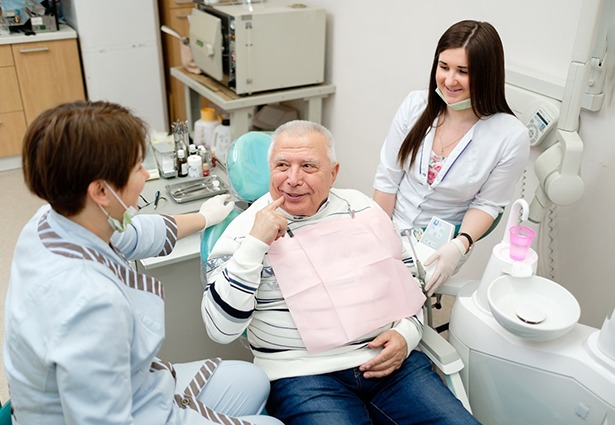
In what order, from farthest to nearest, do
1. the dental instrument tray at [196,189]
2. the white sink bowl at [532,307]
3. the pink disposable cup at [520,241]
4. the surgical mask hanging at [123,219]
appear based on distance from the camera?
1. the dental instrument tray at [196,189]
2. the pink disposable cup at [520,241]
3. the white sink bowl at [532,307]
4. the surgical mask hanging at [123,219]

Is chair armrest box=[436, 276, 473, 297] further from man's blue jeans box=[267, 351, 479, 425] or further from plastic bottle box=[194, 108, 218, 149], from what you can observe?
plastic bottle box=[194, 108, 218, 149]

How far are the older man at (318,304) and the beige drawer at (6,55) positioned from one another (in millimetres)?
2706

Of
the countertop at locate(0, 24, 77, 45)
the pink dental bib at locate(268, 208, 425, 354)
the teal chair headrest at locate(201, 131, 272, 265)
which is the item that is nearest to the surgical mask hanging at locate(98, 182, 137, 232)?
the pink dental bib at locate(268, 208, 425, 354)

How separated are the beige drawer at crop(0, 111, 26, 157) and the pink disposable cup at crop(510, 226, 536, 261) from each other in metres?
3.38

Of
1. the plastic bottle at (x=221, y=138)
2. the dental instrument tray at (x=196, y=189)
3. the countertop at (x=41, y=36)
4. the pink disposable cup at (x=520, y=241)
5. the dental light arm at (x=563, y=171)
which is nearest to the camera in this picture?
the pink disposable cup at (x=520, y=241)

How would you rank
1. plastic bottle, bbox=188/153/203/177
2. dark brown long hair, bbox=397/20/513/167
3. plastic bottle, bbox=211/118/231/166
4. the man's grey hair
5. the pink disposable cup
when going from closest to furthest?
1. the pink disposable cup
2. the man's grey hair
3. dark brown long hair, bbox=397/20/513/167
4. plastic bottle, bbox=188/153/203/177
5. plastic bottle, bbox=211/118/231/166

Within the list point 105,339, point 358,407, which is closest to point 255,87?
point 358,407

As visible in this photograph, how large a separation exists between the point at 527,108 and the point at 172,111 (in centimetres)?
290

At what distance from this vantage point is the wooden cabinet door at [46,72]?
362cm

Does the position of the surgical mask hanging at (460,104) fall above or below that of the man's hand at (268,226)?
above

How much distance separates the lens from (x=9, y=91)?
3643 mm

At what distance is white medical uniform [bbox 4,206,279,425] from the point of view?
39.8 inches

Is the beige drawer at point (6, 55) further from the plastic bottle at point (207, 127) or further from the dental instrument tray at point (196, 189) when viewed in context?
the dental instrument tray at point (196, 189)

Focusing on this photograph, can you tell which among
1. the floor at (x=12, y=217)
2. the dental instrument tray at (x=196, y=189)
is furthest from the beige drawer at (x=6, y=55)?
the dental instrument tray at (x=196, y=189)
